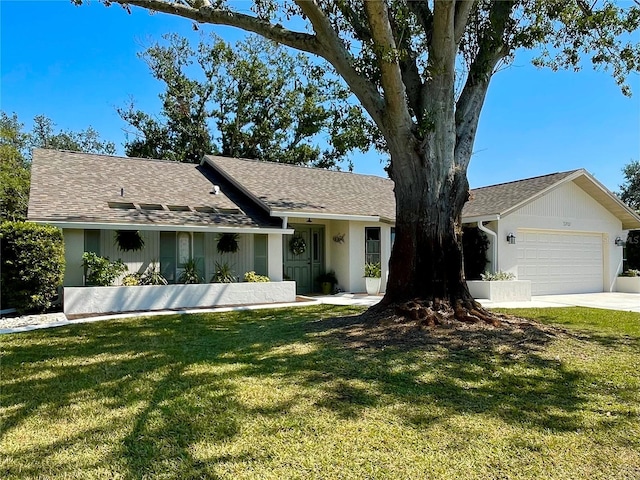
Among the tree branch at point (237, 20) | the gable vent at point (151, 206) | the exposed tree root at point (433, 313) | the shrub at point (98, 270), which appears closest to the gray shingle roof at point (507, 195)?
the exposed tree root at point (433, 313)

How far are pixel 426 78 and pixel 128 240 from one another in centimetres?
871

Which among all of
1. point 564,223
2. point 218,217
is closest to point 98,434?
point 218,217

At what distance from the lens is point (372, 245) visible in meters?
15.5

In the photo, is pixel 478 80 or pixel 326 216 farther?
pixel 326 216

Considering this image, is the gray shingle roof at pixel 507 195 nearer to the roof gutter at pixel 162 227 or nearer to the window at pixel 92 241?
the roof gutter at pixel 162 227

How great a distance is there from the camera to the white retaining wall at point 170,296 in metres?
10.5

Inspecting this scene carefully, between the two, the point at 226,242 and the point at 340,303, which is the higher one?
the point at 226,242

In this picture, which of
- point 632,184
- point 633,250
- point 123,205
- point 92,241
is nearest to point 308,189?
point 123,205

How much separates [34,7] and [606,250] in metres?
20.5

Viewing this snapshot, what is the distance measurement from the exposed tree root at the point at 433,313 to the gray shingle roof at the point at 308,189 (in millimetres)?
6206

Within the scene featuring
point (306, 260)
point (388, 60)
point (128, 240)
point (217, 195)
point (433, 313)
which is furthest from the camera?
point (306, 260)

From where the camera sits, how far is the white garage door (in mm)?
15719

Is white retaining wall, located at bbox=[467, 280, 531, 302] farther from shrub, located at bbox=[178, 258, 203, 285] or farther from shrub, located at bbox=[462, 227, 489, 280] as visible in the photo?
shrub, located at bbox=[178, 258, 203, 285]

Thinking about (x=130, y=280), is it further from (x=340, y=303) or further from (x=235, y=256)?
(x=340, y=303)
